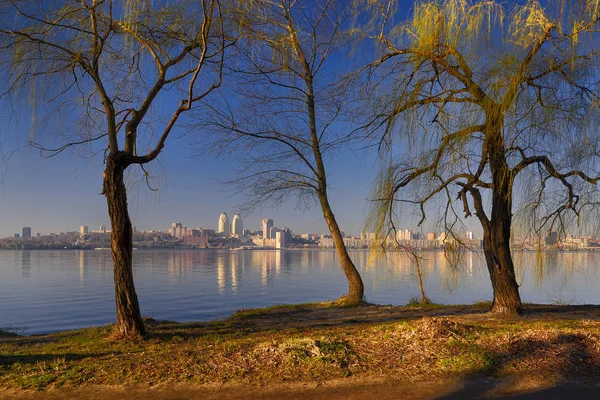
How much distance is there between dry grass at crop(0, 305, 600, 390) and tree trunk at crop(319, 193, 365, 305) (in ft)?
20.1

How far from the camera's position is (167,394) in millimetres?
5836

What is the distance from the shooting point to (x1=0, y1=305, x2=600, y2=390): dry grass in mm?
6465

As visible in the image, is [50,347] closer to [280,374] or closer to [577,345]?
[280,374]

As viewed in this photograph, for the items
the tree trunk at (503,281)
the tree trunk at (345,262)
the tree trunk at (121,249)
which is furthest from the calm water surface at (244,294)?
the tree trunk at (121,249)

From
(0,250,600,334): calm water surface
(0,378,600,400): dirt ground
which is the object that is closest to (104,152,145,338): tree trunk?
(0,378,600,400): dirt ground

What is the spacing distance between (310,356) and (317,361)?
0.19 metres

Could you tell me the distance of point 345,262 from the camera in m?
16.0

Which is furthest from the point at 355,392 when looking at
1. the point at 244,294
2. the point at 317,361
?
the point at 244,294

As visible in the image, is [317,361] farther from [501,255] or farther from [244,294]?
[244,294]

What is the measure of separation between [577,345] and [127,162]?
814 centimetres

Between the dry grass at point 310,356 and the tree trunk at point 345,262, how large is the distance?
6.14 m

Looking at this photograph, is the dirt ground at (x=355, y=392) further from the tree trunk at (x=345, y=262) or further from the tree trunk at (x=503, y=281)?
the tree trunk at (x=345, y=262)

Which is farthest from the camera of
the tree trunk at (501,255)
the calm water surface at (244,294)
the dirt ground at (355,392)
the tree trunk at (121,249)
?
the calm water surface at (244,294)

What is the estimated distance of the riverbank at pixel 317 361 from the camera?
6.16 metres
